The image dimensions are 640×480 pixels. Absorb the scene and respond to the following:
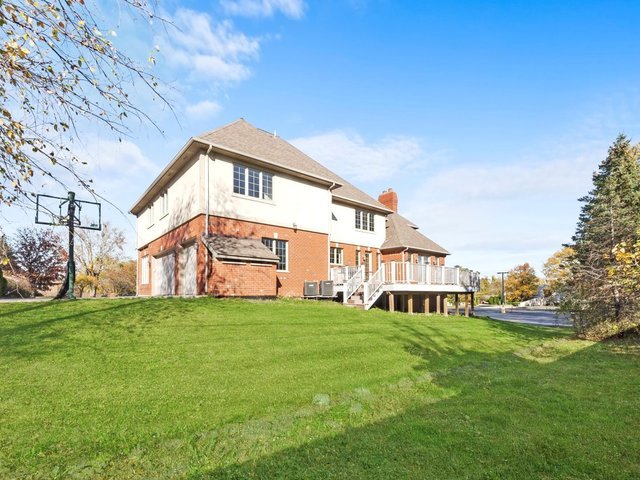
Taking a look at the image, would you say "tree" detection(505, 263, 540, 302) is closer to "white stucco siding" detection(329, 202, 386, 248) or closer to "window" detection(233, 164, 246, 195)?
"white stucco siding" detection(329, 202, 386, 248)

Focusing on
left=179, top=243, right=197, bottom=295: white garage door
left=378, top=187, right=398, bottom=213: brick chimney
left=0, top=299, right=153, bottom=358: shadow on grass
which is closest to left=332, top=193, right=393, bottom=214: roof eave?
left=378, top=187, right=398, bottom=213: brick chimney

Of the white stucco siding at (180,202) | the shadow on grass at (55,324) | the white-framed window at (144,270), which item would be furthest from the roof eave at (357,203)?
the white-framed window at (144,270)

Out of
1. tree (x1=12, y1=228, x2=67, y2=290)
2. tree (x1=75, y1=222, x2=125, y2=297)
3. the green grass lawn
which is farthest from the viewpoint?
tree (x1=75, y1=222, x2=125, y2=297)

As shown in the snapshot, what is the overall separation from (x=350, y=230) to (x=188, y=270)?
10734 millimetres

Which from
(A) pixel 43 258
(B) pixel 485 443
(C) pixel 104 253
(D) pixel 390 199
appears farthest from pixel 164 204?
(C) pixel 104 253

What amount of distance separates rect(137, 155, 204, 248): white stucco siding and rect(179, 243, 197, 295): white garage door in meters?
1.50

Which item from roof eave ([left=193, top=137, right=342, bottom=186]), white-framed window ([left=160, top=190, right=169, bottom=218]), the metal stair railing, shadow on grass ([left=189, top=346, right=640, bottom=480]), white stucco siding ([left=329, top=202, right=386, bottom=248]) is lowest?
shadow on grass ([left=189, top=346, right=640, bottom=480])

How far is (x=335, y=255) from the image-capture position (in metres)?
21.7

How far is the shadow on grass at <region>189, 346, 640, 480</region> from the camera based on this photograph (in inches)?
141

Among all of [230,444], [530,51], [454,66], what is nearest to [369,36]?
[454,66]

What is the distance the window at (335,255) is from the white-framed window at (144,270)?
40.6 ft

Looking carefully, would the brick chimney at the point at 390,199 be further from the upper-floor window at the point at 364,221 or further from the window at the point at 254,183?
the window at the point at 254,183

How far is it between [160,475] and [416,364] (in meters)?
6.09

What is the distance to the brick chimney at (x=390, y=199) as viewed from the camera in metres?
29.3
